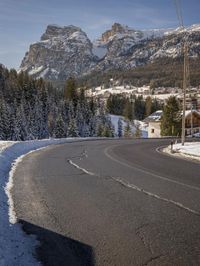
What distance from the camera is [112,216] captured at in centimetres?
812

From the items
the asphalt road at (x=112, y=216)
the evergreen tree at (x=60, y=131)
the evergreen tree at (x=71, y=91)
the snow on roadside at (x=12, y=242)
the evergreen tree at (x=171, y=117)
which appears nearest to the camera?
the snow on roadside at (x=12, y=242)

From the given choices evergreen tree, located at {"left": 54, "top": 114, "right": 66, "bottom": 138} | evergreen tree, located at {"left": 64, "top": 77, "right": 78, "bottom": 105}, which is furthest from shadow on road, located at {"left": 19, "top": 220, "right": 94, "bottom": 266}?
evergreen tree, located at {"left": 64, "top": 77, "right": 78, "bottom": 105}

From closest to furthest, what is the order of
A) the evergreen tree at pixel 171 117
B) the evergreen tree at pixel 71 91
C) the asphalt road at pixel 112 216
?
1. the asphalt road at pixel 112 216
2. the evergreen tree at pixel 171 117
3. the evergreen tree at pixel 71 91

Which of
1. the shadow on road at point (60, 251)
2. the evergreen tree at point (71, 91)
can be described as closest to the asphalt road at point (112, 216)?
the shadow on road at point (60, 251)

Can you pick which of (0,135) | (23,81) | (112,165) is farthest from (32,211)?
(23,81)

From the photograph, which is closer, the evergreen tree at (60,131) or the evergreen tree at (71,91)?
the evergreen tree at (60,131)

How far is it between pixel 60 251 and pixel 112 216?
2.11 m

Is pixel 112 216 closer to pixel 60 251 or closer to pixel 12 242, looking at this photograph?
pixel 60 251

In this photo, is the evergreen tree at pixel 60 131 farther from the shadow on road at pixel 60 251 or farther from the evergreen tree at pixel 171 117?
the shadow on road at pixel 60 251

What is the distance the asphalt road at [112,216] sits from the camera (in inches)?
237

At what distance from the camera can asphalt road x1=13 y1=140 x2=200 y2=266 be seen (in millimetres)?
6023

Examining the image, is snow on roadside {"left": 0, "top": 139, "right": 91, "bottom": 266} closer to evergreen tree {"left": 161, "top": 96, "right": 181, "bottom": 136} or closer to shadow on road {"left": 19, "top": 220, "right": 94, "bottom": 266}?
shadow on road {"left": 19, "top": 220, "right": 94, "bottom": 266}

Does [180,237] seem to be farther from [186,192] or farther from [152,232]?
[186,192]

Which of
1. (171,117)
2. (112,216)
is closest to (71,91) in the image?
(171,117)
